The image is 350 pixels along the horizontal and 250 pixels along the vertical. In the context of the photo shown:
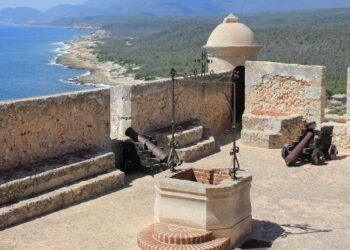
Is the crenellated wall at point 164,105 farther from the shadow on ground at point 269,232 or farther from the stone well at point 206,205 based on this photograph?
the stone well at point 206,205

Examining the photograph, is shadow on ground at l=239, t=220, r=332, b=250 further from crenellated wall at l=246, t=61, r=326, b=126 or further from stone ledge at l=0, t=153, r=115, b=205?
crenellated wall at l=246, t=61, r=326, b=126

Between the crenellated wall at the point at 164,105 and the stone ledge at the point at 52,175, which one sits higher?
the crenellated wall at the point at 164,105

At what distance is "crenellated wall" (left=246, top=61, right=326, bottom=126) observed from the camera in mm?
14383

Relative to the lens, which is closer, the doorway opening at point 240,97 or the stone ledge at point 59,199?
the stone ledge at point 59,199

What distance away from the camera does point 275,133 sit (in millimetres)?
14094

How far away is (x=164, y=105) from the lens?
43.9ft

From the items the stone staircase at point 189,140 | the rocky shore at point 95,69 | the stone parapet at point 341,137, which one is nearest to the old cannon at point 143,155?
the stone staircase at point 189,140

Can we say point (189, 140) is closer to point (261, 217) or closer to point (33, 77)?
point (261, 217)

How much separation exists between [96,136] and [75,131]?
559 mm

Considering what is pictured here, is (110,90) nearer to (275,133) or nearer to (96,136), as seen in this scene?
(96,136)

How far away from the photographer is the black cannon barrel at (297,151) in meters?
12.3

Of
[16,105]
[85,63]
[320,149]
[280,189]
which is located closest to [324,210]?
[280,189]

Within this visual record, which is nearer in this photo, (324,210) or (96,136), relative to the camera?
(324,210)

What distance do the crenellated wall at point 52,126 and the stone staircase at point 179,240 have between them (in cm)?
291
